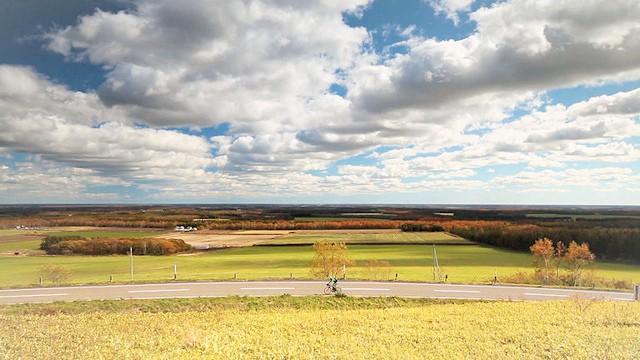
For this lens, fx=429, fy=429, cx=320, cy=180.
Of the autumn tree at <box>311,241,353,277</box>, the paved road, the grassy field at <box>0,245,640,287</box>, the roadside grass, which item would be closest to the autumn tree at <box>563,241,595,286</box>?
the grassy field at <box>0,245,640,287</box>

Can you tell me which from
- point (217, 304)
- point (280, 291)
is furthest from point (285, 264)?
point (217, 304)

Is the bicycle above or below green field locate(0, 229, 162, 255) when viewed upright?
above

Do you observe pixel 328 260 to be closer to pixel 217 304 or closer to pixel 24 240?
pixel 217 304

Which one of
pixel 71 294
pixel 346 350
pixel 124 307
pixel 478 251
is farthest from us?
pixel 478 251

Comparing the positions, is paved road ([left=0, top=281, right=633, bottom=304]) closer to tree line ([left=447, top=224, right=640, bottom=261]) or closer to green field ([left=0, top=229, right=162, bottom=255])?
tree line ([left=447, top=224, right=640, bottom=261])

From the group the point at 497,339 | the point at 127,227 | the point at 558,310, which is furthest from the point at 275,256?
the point at 127,227

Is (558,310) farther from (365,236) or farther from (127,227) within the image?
(127,227)
